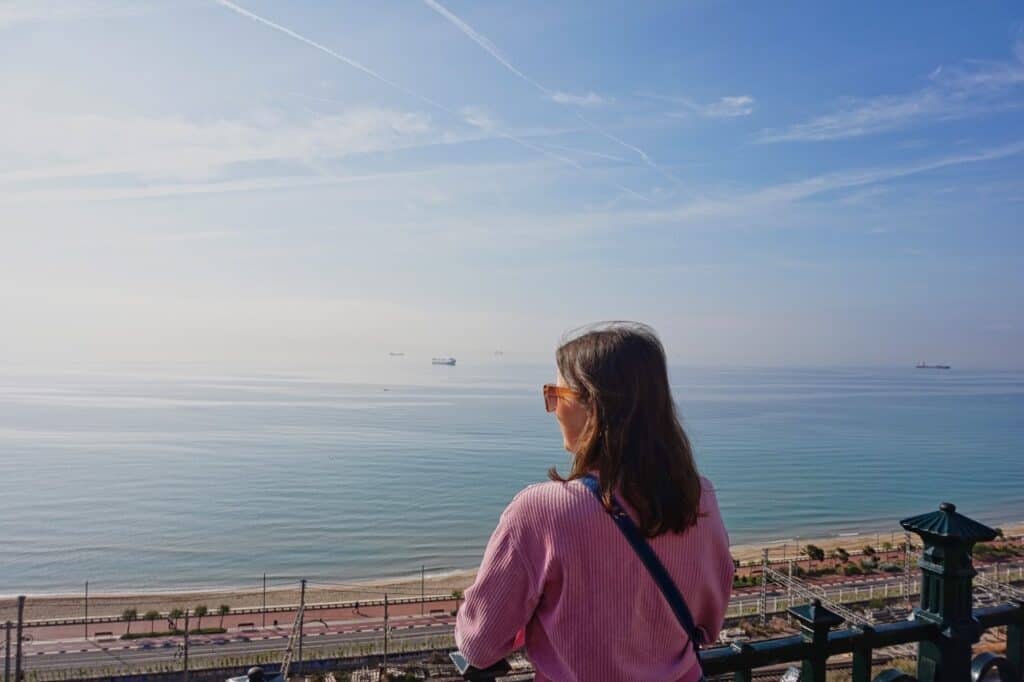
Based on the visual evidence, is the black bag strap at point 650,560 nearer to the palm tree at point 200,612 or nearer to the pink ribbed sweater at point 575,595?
the pink ribbed sweater at point 575,595

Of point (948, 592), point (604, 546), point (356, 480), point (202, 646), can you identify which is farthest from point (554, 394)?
point (356, 480)

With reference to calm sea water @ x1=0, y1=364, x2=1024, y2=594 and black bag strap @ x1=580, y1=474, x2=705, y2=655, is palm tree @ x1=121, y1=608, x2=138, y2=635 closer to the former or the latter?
calm sea water @ x1=0, y1=364, x2=1024, y2=594

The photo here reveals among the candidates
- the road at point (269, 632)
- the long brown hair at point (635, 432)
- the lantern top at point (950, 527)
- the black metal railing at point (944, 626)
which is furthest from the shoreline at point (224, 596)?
the long brown hair at point (635, 432)

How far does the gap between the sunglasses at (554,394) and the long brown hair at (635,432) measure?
0.02 metres

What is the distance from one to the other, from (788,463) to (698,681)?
221ft

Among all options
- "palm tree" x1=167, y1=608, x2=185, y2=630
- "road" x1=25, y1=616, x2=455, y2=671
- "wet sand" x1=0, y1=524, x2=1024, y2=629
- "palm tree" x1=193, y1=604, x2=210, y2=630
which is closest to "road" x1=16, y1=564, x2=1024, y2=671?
"road" x1=25, y1=616, x2=455, y2=671

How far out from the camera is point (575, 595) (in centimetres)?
157

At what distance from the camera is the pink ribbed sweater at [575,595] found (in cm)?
155

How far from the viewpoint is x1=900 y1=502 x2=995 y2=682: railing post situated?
9.40 feet

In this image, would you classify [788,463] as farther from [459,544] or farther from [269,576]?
[269,576]

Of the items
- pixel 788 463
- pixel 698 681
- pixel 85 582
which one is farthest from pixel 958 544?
pixel 788 463

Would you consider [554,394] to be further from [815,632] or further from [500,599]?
[815,632]

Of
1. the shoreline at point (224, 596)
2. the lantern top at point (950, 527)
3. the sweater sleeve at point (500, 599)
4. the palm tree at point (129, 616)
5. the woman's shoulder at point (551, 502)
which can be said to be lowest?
the shoreline at point (224, 596)

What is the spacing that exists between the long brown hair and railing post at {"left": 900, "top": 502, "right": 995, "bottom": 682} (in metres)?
1.74
